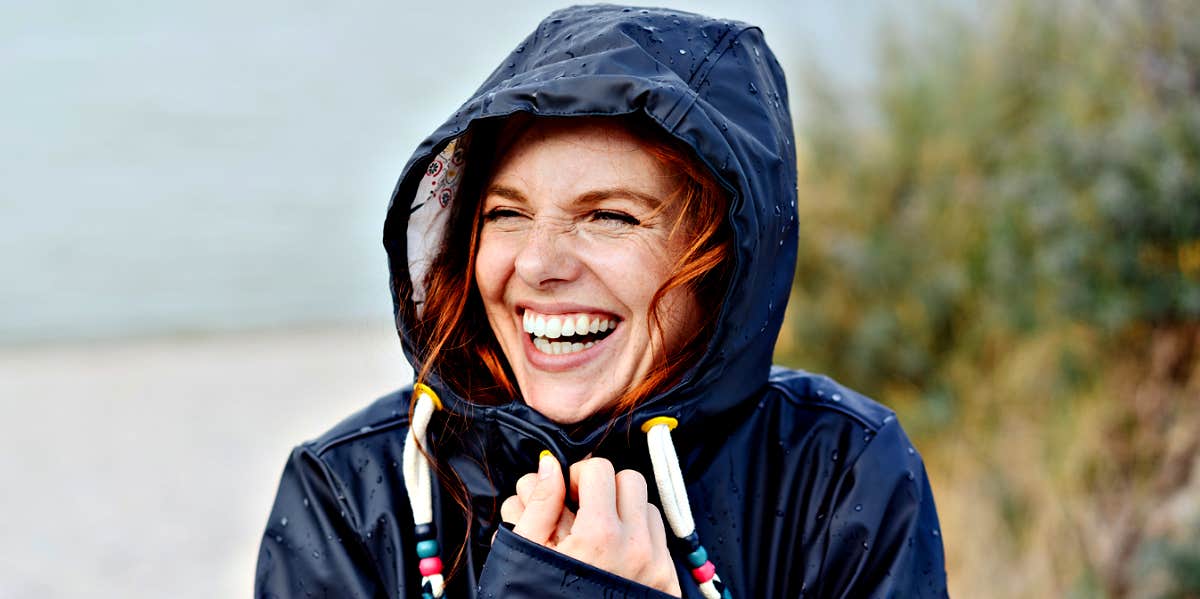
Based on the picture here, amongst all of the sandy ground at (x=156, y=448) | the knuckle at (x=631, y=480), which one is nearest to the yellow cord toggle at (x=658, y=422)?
the knuckle at (x=631, y=480)

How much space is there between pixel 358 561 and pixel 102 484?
455 cm

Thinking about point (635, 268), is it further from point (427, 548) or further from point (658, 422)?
point (427, 548)

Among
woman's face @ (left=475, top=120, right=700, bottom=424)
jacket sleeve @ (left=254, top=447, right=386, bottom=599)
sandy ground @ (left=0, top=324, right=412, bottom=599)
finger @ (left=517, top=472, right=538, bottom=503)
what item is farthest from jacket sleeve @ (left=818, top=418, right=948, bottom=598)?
sandy ground @ (left=0, top=324, right=412, bottom=599)

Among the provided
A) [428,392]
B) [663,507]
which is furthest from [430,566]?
[663,507]

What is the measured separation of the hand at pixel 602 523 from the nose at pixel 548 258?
0.97ft

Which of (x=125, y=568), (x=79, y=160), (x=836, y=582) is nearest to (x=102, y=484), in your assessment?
(x=125, y=568)

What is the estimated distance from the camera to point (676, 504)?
6.26 ft

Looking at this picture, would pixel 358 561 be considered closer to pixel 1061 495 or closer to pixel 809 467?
pixel 809 467

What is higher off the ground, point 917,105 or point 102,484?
point 917,105

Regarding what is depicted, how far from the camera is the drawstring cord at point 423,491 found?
1930 mm

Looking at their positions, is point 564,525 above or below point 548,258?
below

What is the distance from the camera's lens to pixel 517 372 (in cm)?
206

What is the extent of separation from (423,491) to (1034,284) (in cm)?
296

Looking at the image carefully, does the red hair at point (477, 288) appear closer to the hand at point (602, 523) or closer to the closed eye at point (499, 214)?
the closed eye at point (499, 214)
